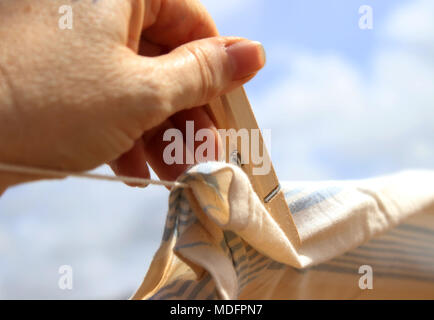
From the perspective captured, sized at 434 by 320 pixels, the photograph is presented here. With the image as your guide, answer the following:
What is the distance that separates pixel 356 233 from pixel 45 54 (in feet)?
1.50

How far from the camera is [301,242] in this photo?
2.08 ft

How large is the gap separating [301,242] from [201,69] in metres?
0.27

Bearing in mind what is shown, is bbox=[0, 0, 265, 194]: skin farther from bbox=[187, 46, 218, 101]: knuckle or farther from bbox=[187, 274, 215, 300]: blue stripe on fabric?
bbox=[187, 274, 215, 300]: blue stripe on fabric

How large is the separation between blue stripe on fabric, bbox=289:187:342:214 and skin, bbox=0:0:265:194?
206 millimetres

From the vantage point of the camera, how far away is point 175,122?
82 cm

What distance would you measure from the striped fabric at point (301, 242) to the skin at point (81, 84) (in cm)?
10

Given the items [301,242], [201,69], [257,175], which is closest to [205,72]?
[201,69]

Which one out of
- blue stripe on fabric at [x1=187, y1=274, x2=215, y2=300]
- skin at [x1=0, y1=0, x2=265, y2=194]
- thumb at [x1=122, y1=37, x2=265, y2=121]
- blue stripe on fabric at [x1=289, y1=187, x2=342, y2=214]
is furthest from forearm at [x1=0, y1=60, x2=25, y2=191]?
blue stripe on fabric at [x1=289, y1=187, x2=342, y2=214]

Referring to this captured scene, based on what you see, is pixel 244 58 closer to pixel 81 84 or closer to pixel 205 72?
pixel 205 72

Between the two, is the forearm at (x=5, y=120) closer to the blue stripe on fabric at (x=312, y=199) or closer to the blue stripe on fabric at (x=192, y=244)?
the blue stripe on fabric at (x=192, y=244)

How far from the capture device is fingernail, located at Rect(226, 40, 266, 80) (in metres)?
0.65

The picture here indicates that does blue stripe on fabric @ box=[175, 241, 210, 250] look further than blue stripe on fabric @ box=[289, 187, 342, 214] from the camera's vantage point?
No

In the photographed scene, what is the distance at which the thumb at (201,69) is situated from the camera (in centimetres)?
55
